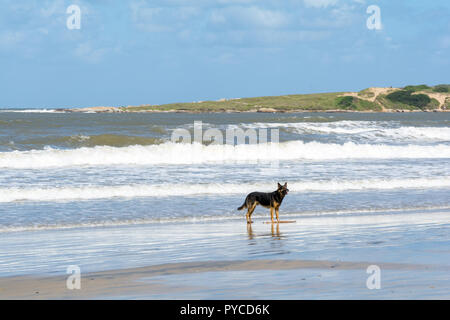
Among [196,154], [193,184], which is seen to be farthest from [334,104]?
[193,184]

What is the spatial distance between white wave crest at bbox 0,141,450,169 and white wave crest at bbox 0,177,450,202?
696 centimetres

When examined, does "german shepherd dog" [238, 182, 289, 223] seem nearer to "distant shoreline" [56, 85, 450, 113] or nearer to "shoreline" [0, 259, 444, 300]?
"shoreline" [0, 259, 444, 300]

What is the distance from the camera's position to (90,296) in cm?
581

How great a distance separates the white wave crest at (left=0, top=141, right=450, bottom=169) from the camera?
2297cm

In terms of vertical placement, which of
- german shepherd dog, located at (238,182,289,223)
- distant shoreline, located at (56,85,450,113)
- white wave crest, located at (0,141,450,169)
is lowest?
german shepherd dog, located at (238,182,289,223)

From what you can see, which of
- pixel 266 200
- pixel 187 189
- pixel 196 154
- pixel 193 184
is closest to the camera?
pixel 266 200

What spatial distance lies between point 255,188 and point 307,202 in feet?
8.03

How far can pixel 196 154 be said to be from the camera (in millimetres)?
25906

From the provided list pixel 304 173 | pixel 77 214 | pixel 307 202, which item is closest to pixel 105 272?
pixel 77 214

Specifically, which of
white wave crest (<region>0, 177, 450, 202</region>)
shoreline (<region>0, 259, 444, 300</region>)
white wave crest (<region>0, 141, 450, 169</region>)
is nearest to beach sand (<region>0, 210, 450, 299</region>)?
shoreline (<region>0, 259, 444, 300</region>)

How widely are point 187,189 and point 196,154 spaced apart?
10.1 meters

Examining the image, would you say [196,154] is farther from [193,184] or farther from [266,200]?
[266,200]

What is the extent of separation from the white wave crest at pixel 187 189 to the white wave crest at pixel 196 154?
22.8 feet
